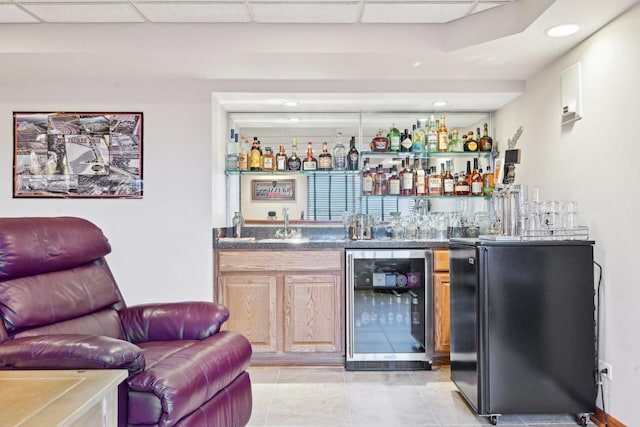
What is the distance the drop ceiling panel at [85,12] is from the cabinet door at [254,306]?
188 centimetres

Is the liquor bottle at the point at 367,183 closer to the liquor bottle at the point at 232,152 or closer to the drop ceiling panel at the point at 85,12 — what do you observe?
the liquor bottle at the point at 232,152

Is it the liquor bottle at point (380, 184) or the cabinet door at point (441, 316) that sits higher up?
the liquor bottle at point (380, 184)

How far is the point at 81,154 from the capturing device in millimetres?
3531

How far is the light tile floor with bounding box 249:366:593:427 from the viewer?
2.57 m

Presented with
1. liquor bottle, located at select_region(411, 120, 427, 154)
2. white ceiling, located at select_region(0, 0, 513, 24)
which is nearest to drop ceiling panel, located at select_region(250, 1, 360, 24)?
white ceiling, located at select_region(0, 0, 513, 24)

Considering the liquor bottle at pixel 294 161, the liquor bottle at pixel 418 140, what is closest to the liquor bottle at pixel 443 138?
the liquor bottle at pixel 418 140

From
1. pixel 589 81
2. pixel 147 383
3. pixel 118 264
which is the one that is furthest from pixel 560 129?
pixel 118 264

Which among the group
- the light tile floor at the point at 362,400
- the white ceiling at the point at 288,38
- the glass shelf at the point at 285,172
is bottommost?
the light tile floor at the point at 362,400

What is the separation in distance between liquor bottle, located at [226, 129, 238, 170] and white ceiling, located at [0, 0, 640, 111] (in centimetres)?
67

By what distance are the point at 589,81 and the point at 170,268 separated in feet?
9.97

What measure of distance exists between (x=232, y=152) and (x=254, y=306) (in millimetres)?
1353

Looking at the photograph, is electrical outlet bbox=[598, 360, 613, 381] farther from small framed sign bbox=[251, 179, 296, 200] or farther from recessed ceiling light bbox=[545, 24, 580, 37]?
small framed sign bbox=[251, 179, 296, 200]

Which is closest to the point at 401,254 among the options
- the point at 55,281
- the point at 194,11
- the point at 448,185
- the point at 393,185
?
the point at 393,185

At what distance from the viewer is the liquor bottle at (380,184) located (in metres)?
4.02
